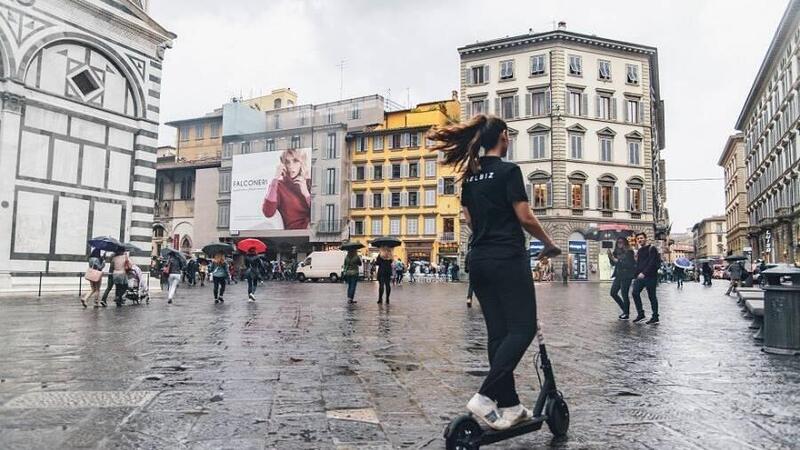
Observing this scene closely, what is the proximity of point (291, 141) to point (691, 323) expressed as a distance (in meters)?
48.1

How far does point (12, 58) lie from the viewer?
17.1m

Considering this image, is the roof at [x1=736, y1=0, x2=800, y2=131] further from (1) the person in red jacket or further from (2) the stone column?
(2) the stone column

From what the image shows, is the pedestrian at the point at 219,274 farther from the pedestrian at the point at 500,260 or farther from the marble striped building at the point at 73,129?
the pedestrian at the point at 500,260

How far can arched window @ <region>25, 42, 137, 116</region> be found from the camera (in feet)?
59.0

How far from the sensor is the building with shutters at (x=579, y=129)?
43.7 meters

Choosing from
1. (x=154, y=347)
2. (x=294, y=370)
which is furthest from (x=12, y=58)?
(x=294, y=370)

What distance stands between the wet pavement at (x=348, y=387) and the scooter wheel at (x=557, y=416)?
0.07 metres

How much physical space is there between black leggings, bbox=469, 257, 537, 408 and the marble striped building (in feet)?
59.7

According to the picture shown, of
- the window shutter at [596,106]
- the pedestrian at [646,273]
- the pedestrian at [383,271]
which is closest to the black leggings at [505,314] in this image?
the pedestrian at [646,273]

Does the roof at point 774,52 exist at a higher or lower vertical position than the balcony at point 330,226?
higher

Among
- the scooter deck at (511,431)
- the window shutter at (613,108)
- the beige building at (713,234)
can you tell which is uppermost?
the window shutter at (613,108)

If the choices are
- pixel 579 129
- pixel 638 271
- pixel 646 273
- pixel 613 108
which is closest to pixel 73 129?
pixel 638 271

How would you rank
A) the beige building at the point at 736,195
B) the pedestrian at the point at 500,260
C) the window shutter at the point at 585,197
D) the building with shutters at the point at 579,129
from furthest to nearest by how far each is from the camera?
the beige building at the point at 736,195 < the window shutter at the point at 585,197 < the building with shutters at the point at 579,129 < the pedestrian at the point at 500,260

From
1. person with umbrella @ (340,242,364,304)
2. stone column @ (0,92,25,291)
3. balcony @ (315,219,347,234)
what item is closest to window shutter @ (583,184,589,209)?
balcony @ (315,219,347,234)
